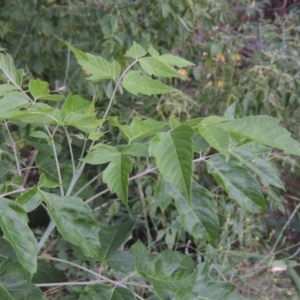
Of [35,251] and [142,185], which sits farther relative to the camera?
[142,185]

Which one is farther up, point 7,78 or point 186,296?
point 7,78

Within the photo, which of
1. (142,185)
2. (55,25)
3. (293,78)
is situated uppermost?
(55,25)

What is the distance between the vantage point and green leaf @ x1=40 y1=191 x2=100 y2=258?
2.26 feet

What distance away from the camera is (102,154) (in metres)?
0.73

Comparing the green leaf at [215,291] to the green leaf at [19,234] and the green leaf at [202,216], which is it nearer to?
the green leaf at [202,216]

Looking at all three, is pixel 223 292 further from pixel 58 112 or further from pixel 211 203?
pixel 58 112

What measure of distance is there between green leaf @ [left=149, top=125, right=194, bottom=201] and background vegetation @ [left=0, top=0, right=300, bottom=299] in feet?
4.00

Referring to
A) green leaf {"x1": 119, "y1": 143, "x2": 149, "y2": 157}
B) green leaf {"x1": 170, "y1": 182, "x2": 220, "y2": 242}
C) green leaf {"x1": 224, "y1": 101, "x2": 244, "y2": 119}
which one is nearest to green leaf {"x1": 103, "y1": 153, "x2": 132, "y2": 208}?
green leaf {"x1": 119, "y1": 143, "x2": 149, "y2": 157}

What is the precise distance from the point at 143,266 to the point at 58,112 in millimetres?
299

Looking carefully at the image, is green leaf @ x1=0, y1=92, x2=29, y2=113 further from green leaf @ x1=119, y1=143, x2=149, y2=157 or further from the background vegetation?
the background vegetation

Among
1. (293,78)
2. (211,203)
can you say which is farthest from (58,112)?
(293,78)

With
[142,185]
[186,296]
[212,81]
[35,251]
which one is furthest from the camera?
[212,81]

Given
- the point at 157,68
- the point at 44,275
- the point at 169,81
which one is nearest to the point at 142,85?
the point at 157,68

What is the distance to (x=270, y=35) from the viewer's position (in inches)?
102
